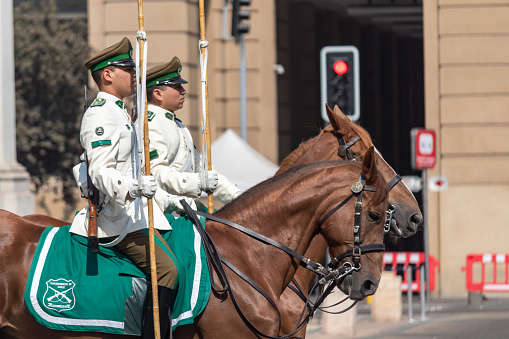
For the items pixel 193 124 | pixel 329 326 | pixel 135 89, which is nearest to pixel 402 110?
pixel 193 124

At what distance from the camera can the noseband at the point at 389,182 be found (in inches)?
269

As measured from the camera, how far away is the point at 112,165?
20.1ft

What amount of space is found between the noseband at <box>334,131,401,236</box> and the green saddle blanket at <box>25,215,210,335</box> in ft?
4.31

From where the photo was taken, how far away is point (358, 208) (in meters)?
6.19

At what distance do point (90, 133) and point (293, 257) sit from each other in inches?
57.9

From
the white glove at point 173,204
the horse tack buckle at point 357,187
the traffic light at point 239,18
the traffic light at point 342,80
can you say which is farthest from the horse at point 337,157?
the traffic light at point 239,18

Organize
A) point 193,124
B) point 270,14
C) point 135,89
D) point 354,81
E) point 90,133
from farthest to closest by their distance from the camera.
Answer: point 270,14, point 193,124, point 354,81, point 135,89, point 90,133

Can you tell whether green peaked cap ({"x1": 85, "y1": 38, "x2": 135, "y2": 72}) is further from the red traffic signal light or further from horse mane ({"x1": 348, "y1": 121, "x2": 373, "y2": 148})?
the red traffic signal light

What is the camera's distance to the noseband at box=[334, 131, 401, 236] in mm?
6838

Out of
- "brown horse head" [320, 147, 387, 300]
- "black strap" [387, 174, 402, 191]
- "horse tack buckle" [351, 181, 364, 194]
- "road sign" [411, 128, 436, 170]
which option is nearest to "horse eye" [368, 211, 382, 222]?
"brown horse head" [320, 147, 387, 300]

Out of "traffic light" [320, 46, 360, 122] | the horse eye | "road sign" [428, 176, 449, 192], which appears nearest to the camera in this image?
the horse eye

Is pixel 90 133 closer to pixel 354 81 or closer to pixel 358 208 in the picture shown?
pixel 358 208

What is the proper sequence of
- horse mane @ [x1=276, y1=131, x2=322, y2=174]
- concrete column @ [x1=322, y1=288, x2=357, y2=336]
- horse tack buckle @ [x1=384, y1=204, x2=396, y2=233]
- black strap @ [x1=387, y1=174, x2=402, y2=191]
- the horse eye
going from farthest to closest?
concrete column @ [x1=322, y1=288, x2=357, y2=336], horse mane @ [x1=276, y1=131, x2=322, y2=174], black strap @ [x1=387, y1=174, x2=402, y2=191], horse tack buckle @ [x1=384, y1=204, x2=396, y2=233], the horse eye

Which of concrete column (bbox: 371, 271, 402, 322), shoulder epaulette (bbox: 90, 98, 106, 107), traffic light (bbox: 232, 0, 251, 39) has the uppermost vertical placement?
traffic light (bbox: 232, 0, 251, 39)
